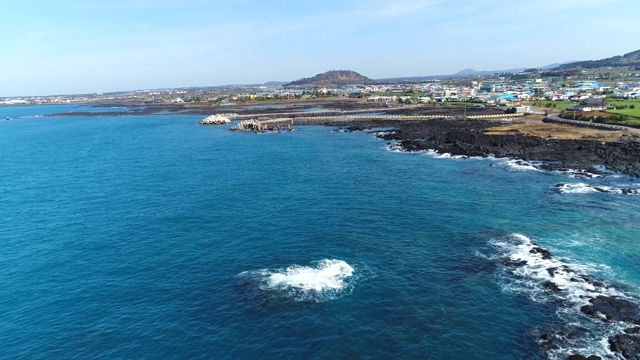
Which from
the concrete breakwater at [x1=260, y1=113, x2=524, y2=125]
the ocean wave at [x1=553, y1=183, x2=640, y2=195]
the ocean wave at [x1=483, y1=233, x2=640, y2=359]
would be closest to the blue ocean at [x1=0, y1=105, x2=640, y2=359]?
the ocean wave at [x1=483, y1=233, x2=640, y2=359]

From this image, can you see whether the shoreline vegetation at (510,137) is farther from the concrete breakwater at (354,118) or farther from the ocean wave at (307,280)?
the ocean wave at (307,280)

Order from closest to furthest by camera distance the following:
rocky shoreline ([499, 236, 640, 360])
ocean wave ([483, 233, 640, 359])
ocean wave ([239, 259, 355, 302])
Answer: rocky shoreline ([499, 236, 640, 360]) → ocean wave ([483, 233, 640, 359]) → ocean wave ([239, 259, 355, 302])

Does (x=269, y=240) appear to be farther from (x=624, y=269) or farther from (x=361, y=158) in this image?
(x=361, y=158)

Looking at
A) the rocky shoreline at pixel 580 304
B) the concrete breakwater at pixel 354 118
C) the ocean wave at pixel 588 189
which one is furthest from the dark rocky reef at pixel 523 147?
the rocky shoreline at pixel 580 304

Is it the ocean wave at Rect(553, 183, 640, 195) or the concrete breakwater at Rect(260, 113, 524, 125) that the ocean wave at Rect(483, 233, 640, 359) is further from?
the concrete breakwater at Rect(260, 113, 524, 125)

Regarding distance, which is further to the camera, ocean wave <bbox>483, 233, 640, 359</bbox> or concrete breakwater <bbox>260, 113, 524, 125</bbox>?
concrete breakwater <bbox>260, 113, 524, 125</bbox>

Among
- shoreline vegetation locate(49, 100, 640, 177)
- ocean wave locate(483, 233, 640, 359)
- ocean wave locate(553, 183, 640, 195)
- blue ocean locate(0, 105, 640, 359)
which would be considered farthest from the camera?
shoreline vegetation locate(49, 100, 640, 177)
